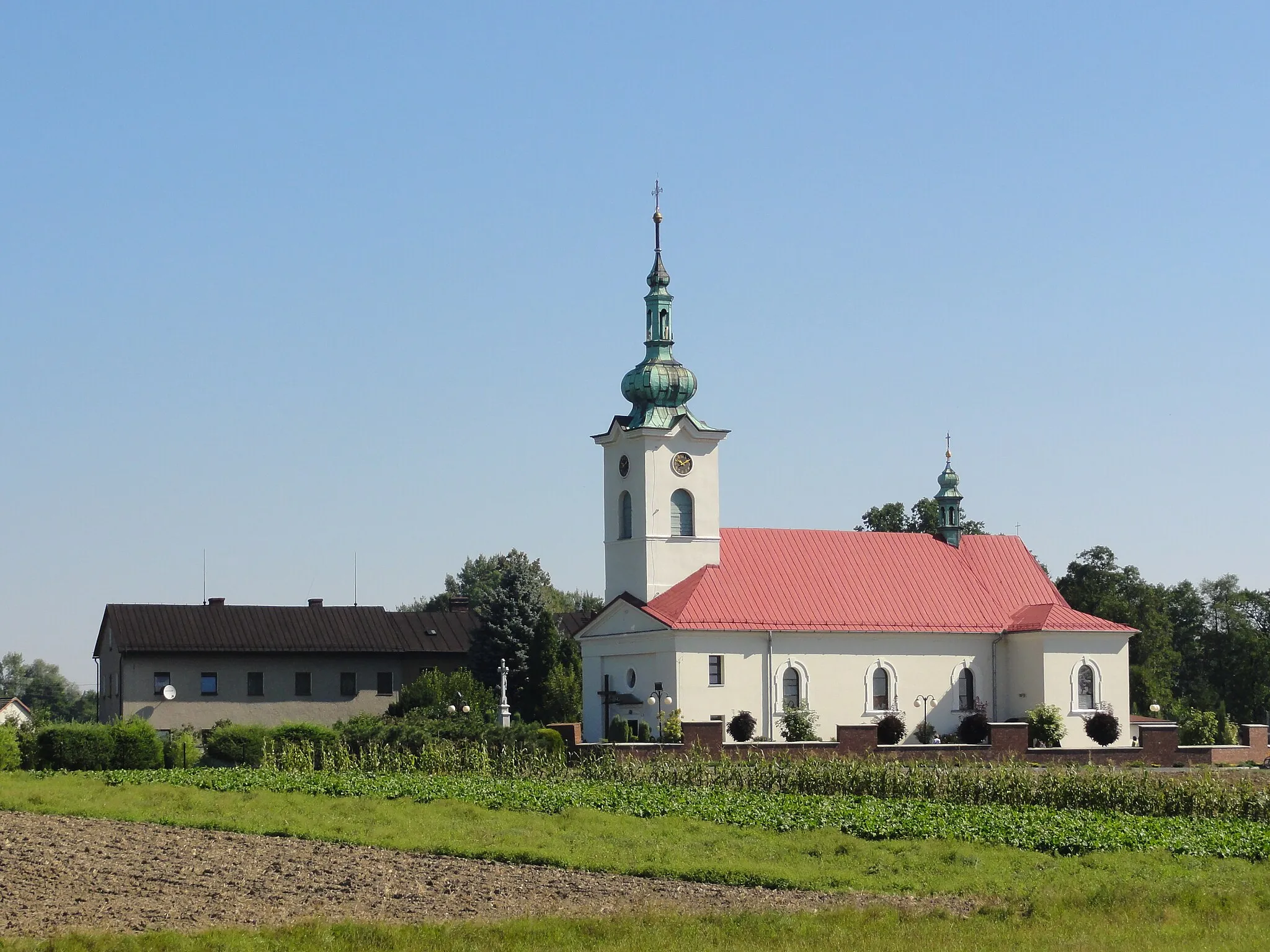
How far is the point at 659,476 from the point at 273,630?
17.5m

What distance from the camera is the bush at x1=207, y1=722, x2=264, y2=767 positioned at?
43875mm

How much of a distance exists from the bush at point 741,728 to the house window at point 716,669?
1345 millimetres

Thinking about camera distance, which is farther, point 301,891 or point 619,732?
point 619,732

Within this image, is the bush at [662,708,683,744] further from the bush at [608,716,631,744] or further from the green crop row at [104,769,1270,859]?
the green crop row at [104,769,1270,859]

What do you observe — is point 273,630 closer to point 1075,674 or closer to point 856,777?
point 1075,674

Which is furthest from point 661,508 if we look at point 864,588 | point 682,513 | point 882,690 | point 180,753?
point 180,753

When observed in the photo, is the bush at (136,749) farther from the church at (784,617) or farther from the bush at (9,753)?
the church at (784,617)

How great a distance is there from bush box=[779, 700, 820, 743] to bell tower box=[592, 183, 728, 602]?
19.1 ft

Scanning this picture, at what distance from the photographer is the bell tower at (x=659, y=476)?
191ft

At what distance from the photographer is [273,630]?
6656 centimetres

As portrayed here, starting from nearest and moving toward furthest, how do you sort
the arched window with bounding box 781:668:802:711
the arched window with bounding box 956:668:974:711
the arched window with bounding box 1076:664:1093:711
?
1. the arched window with bounding box 781:668:802:711
2. the arched window with bounding box 1076:664:1093:711
3. the arched window with bounding box 956:668:974:711

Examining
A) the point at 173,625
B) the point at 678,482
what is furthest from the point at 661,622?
the point at 173,625

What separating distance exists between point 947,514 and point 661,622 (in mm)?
14362

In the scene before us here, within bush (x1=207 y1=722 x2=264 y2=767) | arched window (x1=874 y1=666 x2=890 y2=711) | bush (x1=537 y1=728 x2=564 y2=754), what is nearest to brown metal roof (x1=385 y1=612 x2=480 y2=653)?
arched window (x1=874 y1=666 x2=890 y2=711)
